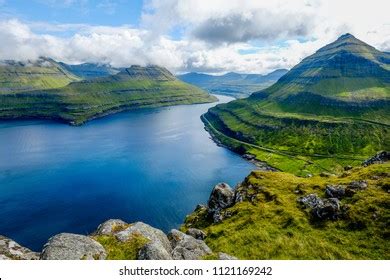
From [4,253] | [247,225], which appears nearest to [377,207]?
[247,225]

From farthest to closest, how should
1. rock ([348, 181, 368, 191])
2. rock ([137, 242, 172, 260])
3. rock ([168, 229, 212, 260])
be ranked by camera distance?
rock ([348, 181, 368, 191])
rock ([168, 229, 212, 260])
rock ([137, 242, 172, 260])

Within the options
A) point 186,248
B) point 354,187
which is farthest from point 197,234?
point 354,187

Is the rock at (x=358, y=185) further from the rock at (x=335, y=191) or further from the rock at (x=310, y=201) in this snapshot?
the rock at (x=310, y=201)

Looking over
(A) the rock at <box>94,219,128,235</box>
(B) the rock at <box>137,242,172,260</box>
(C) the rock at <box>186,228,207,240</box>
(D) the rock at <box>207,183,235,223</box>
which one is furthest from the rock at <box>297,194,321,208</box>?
(A) the rock at <box>94,219,128,235</box>

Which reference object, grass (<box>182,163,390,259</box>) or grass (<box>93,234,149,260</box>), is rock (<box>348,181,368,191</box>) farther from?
grass (<box>93,234,149,260</box>)

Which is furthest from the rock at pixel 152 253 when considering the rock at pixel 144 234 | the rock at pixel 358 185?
the rock at pixel 358 185

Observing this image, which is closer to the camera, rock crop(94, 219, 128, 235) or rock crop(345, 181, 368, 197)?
rock crop(94, 219, 128, 235)

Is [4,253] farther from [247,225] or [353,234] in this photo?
[353,234]
